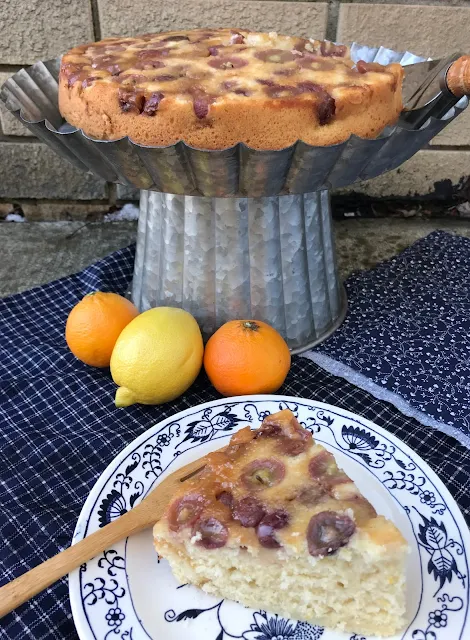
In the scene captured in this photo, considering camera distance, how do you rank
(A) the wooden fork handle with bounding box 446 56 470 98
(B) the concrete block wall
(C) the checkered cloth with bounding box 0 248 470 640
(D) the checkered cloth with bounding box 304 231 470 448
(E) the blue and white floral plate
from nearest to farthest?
(E) the blue and white floral plate
(C) the checkered cloth with bounding box 0 248 470 640
(A) the wooden fork handle with bounding box 446 56 470 98
(D) the checkered cloth with bounding box 304 231 470 448
(B) the concrete block wall

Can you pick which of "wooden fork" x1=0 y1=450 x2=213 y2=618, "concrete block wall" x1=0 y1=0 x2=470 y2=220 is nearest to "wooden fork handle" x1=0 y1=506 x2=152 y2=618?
"wooden fork" x1=0 y1=450 x2=213 y2=618

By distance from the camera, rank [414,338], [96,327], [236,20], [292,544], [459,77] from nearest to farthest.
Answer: [292,544] → [459,77] → [96,327] → [414,338] → [236,20]

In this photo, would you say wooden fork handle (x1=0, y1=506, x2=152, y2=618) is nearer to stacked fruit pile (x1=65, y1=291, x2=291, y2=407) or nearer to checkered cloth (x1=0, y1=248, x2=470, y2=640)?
checkered cloth (x1=0, y1=248, x2=470, y2=640)

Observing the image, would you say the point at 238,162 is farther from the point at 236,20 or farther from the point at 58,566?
the point at 236,20

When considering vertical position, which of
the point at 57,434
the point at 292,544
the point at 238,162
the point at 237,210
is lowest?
the point at 57,434

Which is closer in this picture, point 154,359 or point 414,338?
point 154,359

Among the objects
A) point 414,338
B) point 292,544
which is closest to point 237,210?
point 414,338

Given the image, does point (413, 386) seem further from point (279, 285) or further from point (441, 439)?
point (279, 285)

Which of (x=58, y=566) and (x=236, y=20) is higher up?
(x=236, y=20)
